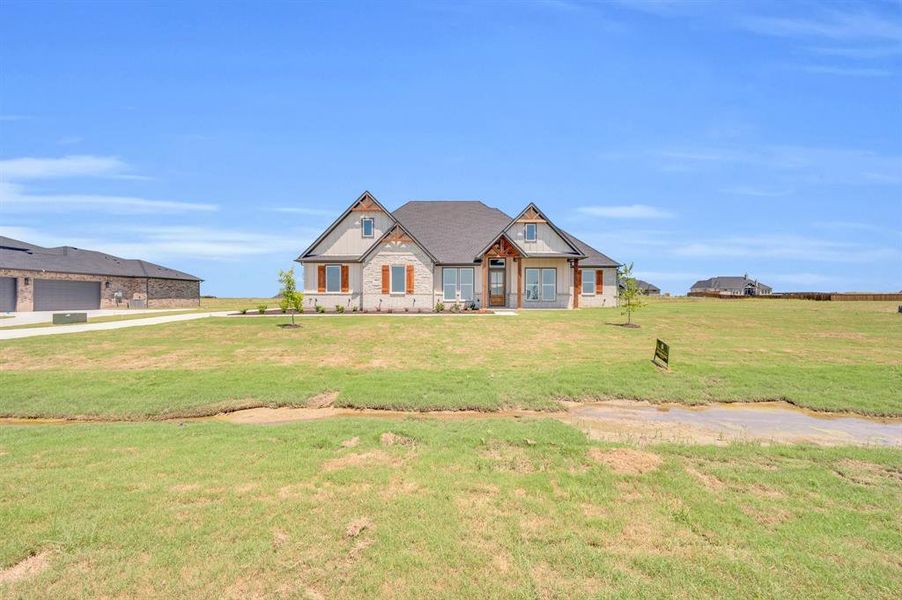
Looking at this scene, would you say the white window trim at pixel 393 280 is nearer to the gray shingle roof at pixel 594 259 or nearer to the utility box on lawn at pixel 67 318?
the gray shingle roof at pixel 594 259

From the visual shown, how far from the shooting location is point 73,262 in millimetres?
44219

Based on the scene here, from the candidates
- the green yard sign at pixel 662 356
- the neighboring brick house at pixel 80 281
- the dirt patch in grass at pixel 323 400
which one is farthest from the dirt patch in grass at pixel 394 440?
the neighboring brick house at pixel 80 281

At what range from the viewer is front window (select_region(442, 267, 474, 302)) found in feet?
117

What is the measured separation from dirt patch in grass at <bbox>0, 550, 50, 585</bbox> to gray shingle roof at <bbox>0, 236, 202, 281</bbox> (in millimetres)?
46114

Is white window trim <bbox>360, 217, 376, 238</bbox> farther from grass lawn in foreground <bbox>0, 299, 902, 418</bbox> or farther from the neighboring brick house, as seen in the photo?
the neighboring brick house

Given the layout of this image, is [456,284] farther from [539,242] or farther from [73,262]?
[73,262]

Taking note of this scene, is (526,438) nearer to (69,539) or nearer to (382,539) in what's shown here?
(382,539)

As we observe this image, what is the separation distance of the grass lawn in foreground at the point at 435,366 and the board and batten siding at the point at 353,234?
11.2 metres

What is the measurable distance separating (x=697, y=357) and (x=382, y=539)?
1695 cm

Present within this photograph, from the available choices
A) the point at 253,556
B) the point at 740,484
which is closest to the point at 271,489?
the point at 253,556

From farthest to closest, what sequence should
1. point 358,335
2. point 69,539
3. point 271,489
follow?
point 358,335, point 271,489, point 69,539

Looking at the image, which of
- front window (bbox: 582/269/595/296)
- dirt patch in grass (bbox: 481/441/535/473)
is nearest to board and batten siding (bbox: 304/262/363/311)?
front window (bbox: 582/269/595/296)

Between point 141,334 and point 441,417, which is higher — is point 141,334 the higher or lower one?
the higher one

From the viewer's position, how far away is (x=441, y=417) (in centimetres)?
1157
